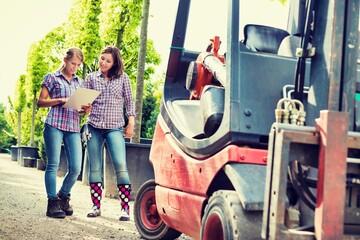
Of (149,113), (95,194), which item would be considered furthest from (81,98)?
(149,113)

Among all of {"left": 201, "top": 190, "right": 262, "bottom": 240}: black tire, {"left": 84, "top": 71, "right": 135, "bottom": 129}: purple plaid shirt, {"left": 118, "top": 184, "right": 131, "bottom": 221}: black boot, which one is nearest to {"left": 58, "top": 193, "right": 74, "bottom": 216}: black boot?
{"left": 118, "top": 184, "right": 131, "bottom": 221}: black boot

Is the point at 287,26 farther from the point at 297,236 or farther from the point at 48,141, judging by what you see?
the point at 48,141

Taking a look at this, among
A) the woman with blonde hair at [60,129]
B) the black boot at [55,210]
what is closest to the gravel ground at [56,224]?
the black boot at [55,210]

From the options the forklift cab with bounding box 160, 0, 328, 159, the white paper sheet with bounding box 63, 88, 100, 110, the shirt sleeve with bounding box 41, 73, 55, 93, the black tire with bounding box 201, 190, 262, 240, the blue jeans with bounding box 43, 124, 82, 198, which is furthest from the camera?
the shirt sleeve with bounding box 41, 73, 55, 93

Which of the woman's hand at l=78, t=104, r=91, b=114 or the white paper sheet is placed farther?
the woman's hand at l=78, t=104, r=91, b=114

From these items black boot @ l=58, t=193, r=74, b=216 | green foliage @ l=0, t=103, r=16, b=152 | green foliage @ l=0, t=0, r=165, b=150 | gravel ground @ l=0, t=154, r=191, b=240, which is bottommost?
green foliage @ l=0, t=103, r=16, b=152

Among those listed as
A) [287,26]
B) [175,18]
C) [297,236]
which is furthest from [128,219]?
[297,236]

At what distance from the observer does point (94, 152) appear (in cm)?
589

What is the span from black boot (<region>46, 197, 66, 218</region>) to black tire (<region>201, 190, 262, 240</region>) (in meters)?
3.21

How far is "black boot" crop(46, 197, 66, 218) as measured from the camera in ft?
19.4

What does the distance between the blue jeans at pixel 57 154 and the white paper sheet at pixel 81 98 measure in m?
0.32

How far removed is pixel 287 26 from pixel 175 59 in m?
0.96

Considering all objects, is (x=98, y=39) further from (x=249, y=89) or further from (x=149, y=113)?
(x=249, y=89)

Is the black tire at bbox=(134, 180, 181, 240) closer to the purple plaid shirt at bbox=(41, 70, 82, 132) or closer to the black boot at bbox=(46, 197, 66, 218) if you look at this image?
the black boot at bbox=(46, 197, 66, 218)
